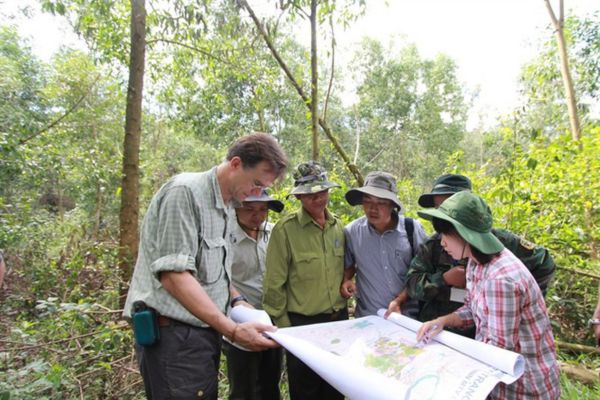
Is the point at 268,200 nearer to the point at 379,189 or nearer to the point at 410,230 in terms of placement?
the point at 379,189

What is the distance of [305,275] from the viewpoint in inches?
93.1

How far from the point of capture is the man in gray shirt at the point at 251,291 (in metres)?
2.47

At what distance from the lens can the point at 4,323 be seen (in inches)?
170

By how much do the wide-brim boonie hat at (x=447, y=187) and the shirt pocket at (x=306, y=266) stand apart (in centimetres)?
81

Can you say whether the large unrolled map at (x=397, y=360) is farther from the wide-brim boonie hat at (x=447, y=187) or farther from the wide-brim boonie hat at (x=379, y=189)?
the wide-brim boonie hat at (x=447, y=187)

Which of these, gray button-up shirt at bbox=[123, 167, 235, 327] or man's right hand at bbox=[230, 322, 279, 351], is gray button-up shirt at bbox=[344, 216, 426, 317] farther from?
gray button-up shirt at bbox=[123, 167, 235, 327]

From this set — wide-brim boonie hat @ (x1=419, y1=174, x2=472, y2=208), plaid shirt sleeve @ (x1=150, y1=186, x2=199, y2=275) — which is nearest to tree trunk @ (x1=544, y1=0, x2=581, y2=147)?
wide-brim boonie hat @ (x1=419, y1=174, x2=472, y2=208)

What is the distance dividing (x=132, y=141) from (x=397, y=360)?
3.52m

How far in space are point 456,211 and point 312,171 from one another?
1079 millimetres

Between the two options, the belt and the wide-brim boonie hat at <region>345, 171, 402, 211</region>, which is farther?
the wide-brim boonie hat at <region>345, 171, 402, 211</region>

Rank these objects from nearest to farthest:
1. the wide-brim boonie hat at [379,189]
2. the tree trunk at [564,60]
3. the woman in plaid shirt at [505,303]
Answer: the woman in plaid shirt at [505,303] → the wide-brim boonie hat at [379,189] → the tree trunk at [564,60]

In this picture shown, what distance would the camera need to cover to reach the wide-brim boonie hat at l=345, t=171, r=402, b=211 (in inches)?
89.7

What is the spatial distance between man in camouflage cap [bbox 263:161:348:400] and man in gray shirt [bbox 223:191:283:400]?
0.21m

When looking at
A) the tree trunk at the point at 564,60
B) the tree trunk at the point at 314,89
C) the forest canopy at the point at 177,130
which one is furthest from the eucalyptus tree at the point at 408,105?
the tree trunk at the point at 314,89
